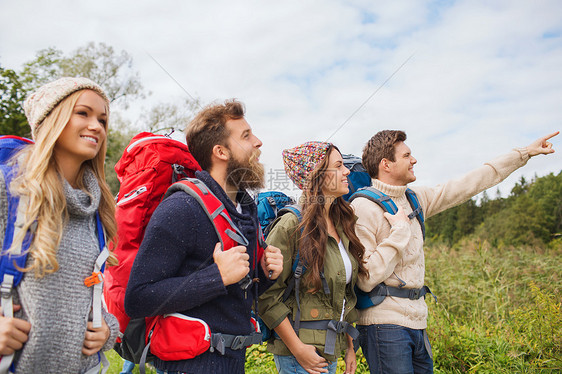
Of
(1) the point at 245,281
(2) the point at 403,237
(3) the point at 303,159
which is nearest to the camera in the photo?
(1) the point at 245,281

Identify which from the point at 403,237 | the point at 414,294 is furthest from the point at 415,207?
the point at 414,294

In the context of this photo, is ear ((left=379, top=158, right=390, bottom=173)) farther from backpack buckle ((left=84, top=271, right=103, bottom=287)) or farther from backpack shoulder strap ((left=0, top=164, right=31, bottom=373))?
backpack shoulder strap ((left=0, top=164, right=31, bottom=373))

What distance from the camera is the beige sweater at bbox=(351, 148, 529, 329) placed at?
292cm

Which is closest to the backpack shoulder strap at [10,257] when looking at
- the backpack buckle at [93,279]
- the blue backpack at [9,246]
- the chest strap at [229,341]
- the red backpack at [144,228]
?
the blue backpack at [9,246]

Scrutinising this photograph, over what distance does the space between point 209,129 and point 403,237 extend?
1.60 meters

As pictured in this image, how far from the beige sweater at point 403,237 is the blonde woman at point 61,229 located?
1.85m

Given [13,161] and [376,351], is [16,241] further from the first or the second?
[376,351]

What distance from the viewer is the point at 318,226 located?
9.27ft

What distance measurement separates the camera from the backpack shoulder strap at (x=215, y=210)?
1.99 meters

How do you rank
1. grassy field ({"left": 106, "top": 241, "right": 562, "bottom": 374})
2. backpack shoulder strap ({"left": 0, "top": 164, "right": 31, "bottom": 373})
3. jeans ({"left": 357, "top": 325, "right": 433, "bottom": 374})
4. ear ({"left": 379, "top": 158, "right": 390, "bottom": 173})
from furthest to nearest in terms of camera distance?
grassy field ({"left": 106, "top": 241, "right": 562, "bottom": 374}), ear ({"left": 379, "top": 158, "right": 390, "bottom": 173}), jeans ({"left": 357, "top": 325, "right": 433, "bottom": 374}), backpack shoulder strap ({"left": 0, "top": 164, "right": 31, "bottom": 373})

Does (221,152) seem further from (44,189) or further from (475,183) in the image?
(475,183)

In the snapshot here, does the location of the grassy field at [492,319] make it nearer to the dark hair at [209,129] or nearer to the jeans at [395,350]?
the jeans at [395,350]

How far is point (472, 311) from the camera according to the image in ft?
18.0

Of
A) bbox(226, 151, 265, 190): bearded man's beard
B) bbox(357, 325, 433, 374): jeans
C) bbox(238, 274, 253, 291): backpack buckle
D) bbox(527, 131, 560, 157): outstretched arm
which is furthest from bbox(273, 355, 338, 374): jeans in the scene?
bbox(527, 131, 560, 157): outstretched arm
